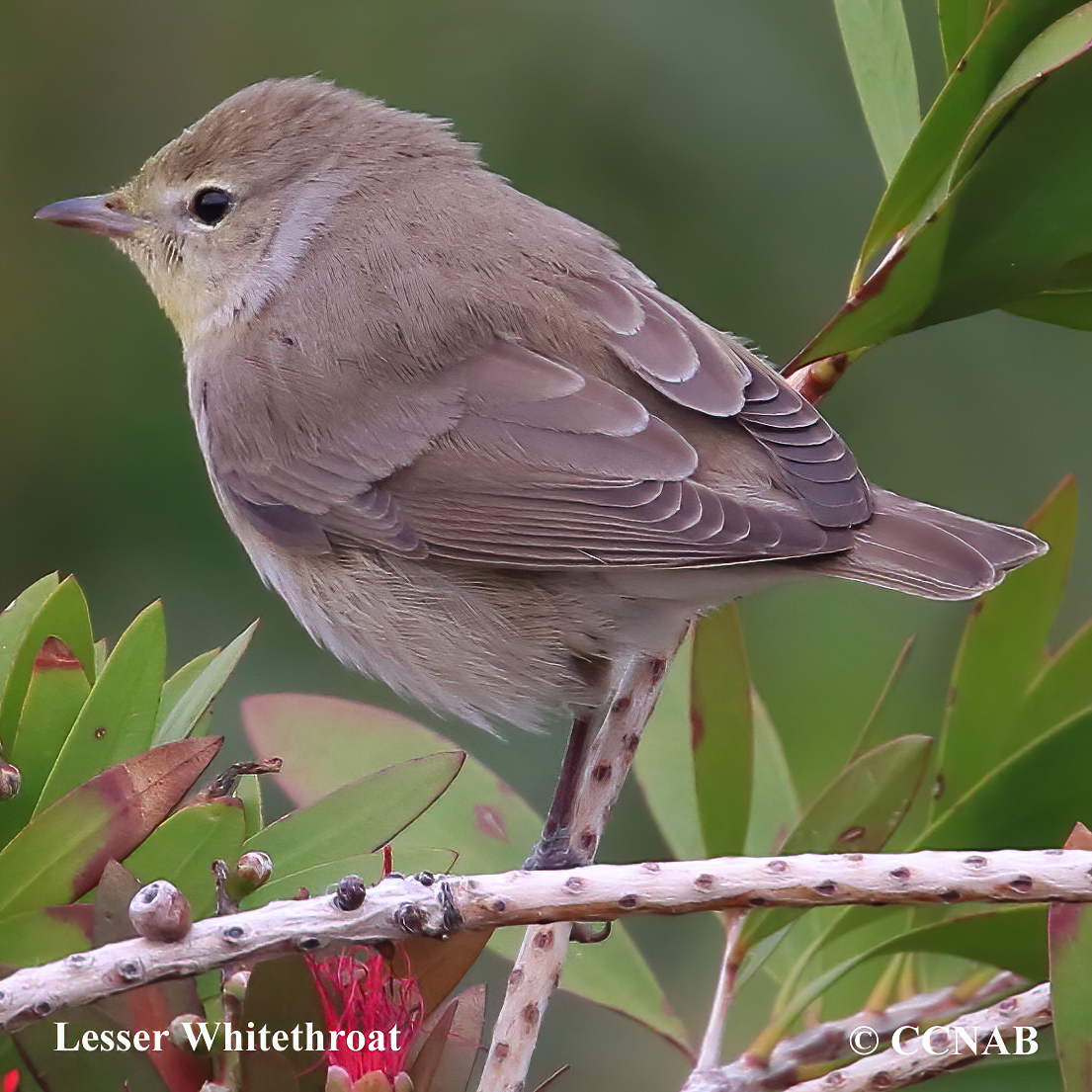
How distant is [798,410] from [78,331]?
7.69 ft

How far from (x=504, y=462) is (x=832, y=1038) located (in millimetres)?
1186

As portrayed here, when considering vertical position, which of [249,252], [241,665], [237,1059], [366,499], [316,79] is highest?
[316,79]

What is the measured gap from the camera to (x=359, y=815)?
200cm

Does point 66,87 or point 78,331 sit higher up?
point 66,87

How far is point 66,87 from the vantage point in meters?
4.27

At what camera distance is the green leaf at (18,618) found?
214cm

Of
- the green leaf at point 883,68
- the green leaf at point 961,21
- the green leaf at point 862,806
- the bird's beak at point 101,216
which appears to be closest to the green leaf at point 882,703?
the green leaf at point 862,806

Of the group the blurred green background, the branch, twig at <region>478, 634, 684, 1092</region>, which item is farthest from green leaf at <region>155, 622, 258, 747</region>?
the blurred green background

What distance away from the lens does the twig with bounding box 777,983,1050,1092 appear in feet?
6.10

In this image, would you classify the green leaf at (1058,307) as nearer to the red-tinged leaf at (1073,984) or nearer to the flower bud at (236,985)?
the red-tinged leaf at (1073,984)

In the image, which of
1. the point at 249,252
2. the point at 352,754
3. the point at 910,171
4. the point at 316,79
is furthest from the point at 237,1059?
the point at 316,79

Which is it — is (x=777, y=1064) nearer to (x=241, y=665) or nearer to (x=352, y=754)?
(x=352, y=754)

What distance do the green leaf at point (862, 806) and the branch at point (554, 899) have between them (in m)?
0.66

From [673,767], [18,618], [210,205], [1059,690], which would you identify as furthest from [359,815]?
[210,205]
